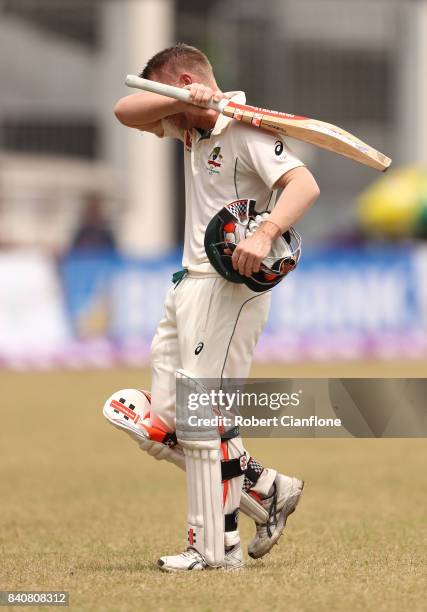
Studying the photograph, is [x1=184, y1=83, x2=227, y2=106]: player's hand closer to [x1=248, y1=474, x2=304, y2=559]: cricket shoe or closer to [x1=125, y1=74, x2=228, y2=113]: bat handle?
[x1=125, y1=74, x2=228, y2=113]: bat handle

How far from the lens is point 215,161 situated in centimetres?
556

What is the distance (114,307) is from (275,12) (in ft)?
93.6

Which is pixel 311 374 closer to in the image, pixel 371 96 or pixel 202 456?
pixel 202 456

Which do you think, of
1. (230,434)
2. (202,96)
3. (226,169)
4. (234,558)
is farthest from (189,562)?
(202,96)

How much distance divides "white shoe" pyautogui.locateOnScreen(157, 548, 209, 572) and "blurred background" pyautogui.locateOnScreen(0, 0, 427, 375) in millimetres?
11177

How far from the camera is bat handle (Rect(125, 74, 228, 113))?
5.45 metres

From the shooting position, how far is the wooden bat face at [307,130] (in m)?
5.41

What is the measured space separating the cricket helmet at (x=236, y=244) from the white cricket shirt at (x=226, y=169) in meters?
0.12

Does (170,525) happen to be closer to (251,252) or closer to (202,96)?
(251,252)

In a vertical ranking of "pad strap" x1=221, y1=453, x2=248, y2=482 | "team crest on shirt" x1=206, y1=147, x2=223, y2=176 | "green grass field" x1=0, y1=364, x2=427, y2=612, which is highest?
"team crest on shirt" x1=206, y1=147, x2=223, y2=176

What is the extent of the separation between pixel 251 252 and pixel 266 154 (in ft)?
1.40

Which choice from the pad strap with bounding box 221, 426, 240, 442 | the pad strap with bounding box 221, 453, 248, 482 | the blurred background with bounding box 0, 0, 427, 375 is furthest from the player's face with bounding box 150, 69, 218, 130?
the blurred background with bounding box 0, 0, 427, 375

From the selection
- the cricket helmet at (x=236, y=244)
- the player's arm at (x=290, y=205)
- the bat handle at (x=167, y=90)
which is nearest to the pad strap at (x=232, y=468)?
the cricket helmet at (x=236, y=244)

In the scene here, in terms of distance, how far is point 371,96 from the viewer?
4591 centimetres
